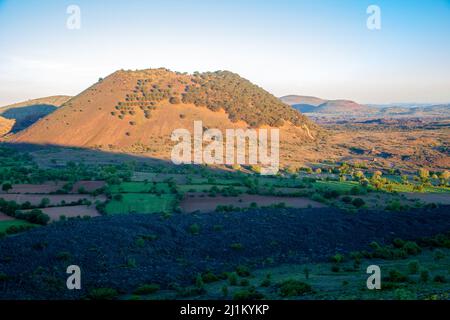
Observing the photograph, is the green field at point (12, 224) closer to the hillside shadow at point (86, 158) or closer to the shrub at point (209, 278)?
the shrub at point (209, 278)

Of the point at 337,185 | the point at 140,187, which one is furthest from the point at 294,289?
the point at 337,185

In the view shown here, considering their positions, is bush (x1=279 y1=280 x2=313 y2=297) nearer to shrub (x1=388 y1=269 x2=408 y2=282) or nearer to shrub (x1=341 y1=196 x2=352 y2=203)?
shrub (x1=388 y1=269 x2=408 y2=282)

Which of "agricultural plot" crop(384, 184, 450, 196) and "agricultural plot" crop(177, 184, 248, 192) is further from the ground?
"agricultural plot" crop(177, 184, 248, 192)

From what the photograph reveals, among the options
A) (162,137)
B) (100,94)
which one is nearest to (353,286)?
(162,137)

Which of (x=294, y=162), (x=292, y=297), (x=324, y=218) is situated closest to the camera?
(x=292, y=297)

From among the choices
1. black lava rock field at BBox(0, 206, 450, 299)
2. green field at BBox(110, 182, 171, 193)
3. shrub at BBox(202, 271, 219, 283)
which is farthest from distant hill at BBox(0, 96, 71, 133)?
shrub at BBox(202, 271, 219, 283)

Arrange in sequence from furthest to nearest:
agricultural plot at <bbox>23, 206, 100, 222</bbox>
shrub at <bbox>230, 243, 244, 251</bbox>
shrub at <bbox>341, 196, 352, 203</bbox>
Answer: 1. shrub at <bbox>341, 196, 352, 203</bbox>
2. agricultural plot at <bbox>23, 206, 100, 222</bbox>
3. shrub at <bbox>230, 243, 244, 251</bbox>

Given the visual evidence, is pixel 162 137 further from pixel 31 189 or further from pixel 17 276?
pixel 17 276

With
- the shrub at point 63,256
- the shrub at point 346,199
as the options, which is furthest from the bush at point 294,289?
the shrub at point 346,199
